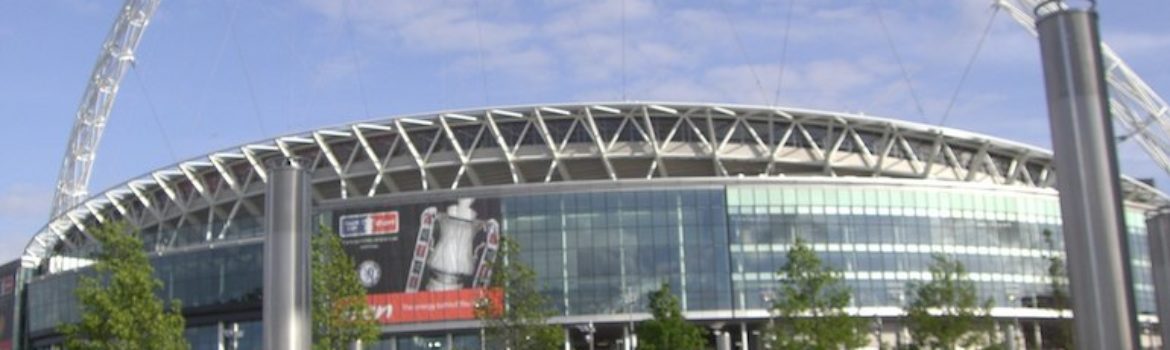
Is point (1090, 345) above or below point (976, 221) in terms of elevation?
below

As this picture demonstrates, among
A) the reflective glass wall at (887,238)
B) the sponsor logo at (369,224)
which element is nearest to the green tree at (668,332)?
the reflective glass wall at (887,238)

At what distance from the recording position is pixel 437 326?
267ft

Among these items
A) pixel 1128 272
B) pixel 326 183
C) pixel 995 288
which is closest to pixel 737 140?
pixel 995 288

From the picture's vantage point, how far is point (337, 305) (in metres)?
58.8

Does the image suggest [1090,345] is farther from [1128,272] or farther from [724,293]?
[724,293]

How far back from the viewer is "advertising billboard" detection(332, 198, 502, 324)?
80688 mm

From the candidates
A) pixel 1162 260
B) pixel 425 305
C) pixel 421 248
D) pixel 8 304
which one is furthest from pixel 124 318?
pixel 8 304

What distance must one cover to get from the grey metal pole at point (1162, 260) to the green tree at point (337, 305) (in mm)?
32371

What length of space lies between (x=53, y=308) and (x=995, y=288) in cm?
6769

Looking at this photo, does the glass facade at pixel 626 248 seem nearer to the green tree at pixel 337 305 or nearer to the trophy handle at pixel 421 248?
the trophy handle at pixel 421 248

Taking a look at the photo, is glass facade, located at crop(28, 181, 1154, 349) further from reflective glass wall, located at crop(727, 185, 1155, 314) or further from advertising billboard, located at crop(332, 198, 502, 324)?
advertising billboard, located at crop(332, 198, 502, 324)

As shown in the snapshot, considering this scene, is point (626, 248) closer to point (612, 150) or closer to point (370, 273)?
point (612, 150)

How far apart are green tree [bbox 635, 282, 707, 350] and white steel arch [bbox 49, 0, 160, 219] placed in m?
61.9

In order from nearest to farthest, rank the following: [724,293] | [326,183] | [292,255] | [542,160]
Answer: [292,255], [724,293], [542,160], [326,183]
